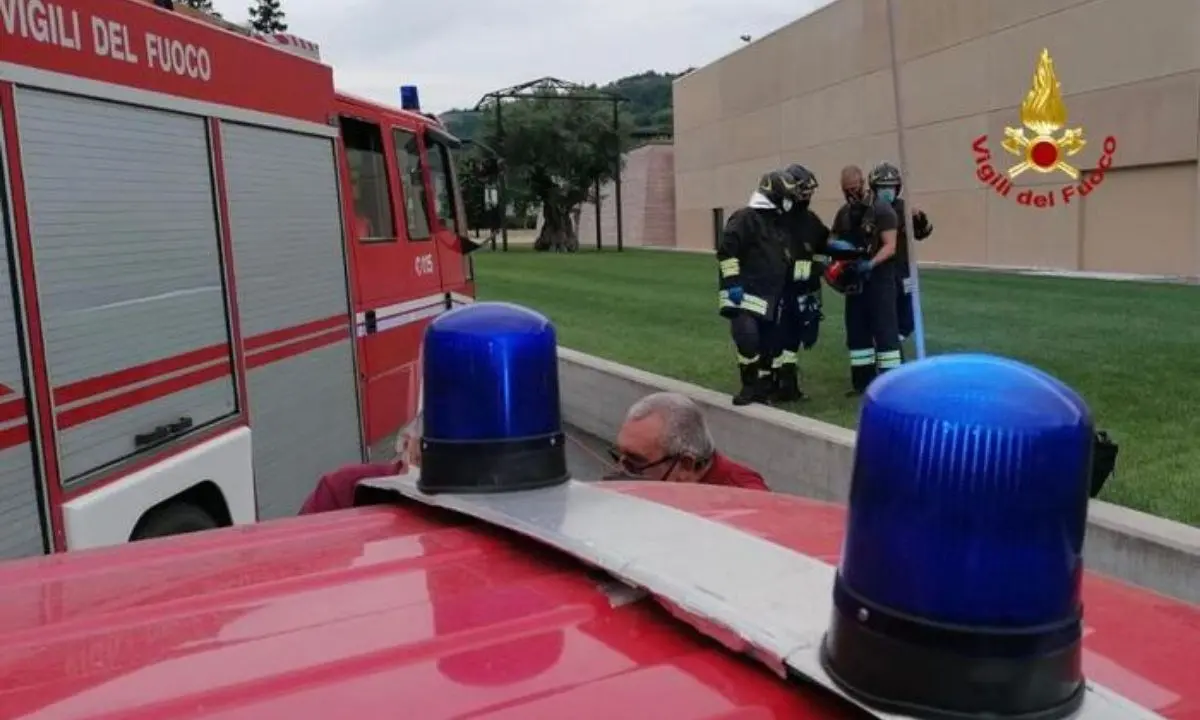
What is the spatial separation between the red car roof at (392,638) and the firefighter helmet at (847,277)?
23.5ft

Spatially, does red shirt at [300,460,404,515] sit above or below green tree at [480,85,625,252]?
below

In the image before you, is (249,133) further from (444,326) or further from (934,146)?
(934,146)

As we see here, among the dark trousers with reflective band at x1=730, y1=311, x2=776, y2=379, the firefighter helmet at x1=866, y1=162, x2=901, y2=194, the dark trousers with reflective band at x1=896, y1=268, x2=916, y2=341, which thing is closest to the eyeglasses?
the dark trousers with reflective band at x1=730, y1=311, x2=776, y2=379

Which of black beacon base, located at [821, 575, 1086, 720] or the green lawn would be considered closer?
black beacon base, located at [821, 575, 1086, 720]

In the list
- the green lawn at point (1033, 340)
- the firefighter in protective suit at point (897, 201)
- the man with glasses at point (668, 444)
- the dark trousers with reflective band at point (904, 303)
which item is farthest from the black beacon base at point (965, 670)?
the dark trousers with reflective band at point (904, 303)

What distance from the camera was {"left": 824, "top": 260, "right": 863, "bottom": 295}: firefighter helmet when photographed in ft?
29.6

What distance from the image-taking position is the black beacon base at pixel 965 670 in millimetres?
1148

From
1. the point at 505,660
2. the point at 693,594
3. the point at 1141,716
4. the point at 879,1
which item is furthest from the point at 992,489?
the point at 879,1

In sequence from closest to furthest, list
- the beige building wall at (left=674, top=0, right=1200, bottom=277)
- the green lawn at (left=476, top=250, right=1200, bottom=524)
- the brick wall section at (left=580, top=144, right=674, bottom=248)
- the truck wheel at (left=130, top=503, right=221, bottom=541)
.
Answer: the truck wheel at (left=130, top=503, right=221, bottom=541) < the green lawn at (left=476, top=250, right=1200, bottom=524) < the beige building wall at (left=674, top=0, right=1200, bottom=277) < the brick wall section at (left=580, top=144, right=674, bottom=248)

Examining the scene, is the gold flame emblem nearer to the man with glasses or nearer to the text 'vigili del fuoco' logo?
the text 'vigili del fuoco' logo

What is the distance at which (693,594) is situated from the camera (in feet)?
4.89

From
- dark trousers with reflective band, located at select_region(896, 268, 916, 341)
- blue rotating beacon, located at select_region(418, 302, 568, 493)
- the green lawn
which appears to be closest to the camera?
blue rotating beacon, located at select_region(418, 302, 568, 493)

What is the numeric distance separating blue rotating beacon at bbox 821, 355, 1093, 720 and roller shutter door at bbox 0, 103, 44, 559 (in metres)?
2.80

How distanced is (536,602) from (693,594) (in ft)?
0.75
